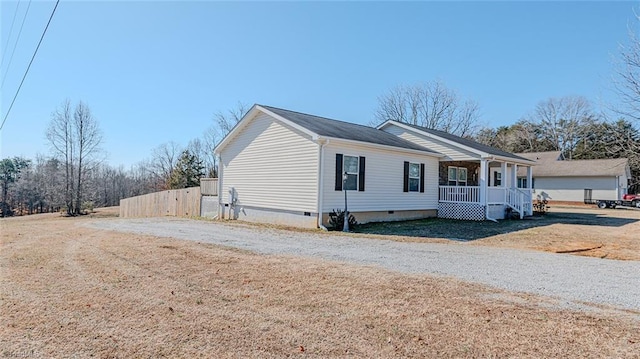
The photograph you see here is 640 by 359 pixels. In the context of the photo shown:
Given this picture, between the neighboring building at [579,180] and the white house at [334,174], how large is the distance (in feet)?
59.8

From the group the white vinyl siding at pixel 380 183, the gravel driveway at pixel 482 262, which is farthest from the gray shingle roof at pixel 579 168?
the gravel driveway at pixel 482 262

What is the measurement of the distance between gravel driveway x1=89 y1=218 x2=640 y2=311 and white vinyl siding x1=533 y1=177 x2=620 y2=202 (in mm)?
29686

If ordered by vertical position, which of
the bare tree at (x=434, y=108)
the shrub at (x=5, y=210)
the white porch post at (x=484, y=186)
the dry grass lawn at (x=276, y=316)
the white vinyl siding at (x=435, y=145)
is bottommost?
the shrub at (x=5, y=210)

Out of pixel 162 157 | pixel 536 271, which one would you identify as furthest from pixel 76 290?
pixel 162 157

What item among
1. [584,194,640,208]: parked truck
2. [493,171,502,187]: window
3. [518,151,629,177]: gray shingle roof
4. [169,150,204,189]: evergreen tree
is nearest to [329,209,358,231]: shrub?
[493,171,502,187]: window

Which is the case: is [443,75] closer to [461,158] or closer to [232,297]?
[461,158]

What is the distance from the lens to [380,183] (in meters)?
14.1

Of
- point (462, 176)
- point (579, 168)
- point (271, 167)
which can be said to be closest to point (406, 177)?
point (271, 167)

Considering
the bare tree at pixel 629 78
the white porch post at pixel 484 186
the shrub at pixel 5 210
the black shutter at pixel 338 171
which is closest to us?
the bare tree at pixel 629 78

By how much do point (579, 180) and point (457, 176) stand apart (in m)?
20.7

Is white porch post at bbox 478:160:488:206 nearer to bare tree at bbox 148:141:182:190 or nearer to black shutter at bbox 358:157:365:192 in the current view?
black shutter at bbox 358:157:365:192

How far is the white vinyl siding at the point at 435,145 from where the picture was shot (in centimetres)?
1609

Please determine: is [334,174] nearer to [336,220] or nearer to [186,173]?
[336,220]

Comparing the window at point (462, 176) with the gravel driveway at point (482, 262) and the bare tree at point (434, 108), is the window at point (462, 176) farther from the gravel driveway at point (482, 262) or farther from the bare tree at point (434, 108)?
the bare tree at point (434, 108)
